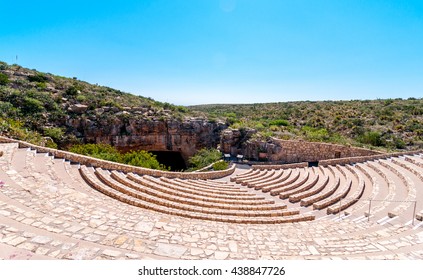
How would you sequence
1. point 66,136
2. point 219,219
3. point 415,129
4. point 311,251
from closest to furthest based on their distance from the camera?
1. point 311,251
2. point 219,219
3. point 66,136
4. point 415,129

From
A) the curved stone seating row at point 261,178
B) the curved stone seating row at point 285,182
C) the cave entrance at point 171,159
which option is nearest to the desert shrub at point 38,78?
the cave entrance at point 171,159

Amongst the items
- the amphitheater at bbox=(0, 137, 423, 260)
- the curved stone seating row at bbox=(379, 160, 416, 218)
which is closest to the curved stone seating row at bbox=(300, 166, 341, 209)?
the amphitheater at bbox=(0, 137, 423, 260)

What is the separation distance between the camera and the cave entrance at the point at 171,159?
3017 centimetres

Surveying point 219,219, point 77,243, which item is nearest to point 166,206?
point 219,219

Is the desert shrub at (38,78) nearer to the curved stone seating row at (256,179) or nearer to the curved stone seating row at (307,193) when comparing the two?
the curved stone seating row at (256,179)

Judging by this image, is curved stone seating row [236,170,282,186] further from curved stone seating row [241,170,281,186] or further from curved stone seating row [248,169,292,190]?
curved stone seating row [248,169,292,190]

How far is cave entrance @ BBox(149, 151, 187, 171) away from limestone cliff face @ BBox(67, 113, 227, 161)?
1113 mm

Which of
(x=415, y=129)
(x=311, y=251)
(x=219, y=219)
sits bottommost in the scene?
(x=219, y=219)

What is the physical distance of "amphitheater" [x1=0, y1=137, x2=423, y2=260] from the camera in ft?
15.0

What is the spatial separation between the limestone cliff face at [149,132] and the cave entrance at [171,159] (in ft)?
3.65

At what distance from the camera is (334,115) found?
39.2 m

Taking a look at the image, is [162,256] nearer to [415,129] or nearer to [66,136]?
[66,136]

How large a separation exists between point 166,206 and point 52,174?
474 cm

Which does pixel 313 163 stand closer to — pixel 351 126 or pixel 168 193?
pixel 168 193
